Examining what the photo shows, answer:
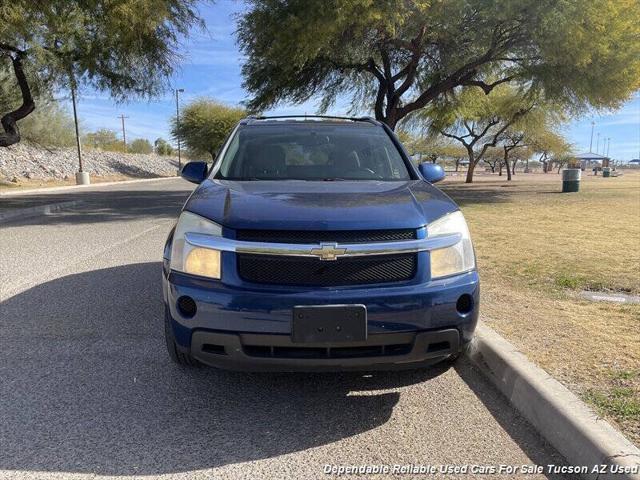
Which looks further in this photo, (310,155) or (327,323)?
(310,155)

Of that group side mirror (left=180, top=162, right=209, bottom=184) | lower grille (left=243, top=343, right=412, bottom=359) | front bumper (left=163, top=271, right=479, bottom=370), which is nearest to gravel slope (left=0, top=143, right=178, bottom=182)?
side mirror (left=180, top=162, right=209, bottom=184)

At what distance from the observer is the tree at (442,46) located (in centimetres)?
1397

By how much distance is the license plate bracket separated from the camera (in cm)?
279

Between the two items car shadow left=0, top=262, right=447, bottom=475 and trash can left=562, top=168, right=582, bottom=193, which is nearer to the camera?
car shadow left=0, top=262, right=447, bottom=475

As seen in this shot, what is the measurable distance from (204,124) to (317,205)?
192 ft

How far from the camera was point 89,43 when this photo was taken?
589 inches

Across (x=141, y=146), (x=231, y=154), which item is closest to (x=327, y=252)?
(x=231, y=154)

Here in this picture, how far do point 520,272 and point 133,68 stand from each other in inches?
553

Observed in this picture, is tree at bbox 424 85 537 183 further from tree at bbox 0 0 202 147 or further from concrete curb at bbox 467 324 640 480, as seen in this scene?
concrete curb at bbox 467 324 640 480

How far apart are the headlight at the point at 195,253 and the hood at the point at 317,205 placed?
0.19 ft

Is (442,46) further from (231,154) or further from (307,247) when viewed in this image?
(307,247)

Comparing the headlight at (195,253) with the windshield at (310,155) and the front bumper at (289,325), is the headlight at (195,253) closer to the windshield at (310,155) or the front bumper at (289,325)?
the front bumper at (289,325)

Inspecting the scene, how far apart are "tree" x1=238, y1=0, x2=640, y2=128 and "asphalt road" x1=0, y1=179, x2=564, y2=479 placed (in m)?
11.1

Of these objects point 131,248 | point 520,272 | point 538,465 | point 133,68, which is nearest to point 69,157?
point 133,68
